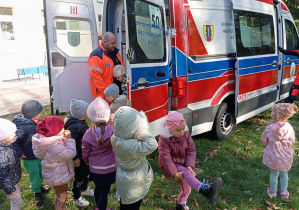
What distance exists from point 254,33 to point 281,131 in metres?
2.77

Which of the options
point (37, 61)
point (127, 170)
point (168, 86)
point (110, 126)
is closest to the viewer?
point (127, 170)

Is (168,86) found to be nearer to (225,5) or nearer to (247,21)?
(225,5)

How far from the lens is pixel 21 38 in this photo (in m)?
12.4

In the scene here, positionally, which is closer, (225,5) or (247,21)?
(225,5)

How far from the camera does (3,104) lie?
25.2ft

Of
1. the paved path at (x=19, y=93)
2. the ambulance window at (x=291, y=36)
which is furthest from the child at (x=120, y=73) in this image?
the ambulance window at (x=291, y=36)

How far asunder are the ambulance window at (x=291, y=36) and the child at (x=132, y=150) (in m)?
5.51

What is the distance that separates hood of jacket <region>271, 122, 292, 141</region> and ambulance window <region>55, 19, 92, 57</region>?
383 centimetres

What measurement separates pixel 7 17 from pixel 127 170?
12676mm

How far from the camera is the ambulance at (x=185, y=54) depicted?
343 centimetres

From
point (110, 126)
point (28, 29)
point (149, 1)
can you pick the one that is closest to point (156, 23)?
point (149, 1)

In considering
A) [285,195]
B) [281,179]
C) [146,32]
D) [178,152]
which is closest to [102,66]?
[146,32]

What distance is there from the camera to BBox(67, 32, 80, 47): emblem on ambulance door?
16.6 ft

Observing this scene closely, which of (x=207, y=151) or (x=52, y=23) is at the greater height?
(x=52, y=23)
